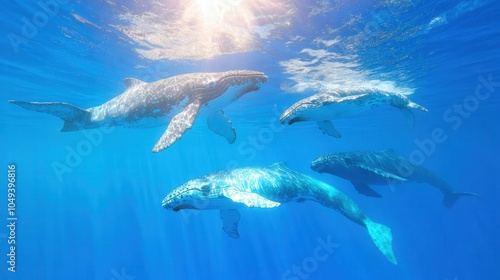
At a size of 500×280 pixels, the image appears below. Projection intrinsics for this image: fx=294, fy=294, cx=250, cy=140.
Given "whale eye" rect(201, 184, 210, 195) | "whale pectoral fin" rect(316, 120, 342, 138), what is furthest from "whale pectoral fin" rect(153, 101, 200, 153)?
"whale pectoral fin" rect(316, 120, 342, 138)

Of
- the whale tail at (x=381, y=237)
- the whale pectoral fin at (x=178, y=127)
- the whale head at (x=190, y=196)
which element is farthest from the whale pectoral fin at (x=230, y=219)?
the whale tail at (x=381, y=237)

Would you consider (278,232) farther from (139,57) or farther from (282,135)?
(139,57)

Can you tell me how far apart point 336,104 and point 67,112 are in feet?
27.7

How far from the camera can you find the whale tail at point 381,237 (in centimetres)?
827

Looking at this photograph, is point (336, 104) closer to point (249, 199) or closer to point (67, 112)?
point (249, 199)

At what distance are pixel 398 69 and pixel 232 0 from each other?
13.5 m

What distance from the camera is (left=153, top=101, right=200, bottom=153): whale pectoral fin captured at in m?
6.55

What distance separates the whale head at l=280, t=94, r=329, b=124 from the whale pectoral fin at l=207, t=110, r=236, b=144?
3159mm

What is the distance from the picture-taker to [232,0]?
37.7 ft

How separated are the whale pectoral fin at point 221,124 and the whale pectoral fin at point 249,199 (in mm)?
3445

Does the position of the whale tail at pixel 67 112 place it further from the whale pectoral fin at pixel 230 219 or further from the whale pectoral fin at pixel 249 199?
the whale pectoral fin at pixel 249 199

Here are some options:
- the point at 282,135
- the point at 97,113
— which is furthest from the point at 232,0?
the point at 282,135

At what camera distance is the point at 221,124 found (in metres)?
9.56

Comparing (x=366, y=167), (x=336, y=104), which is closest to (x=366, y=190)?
(x=366, y=167)
